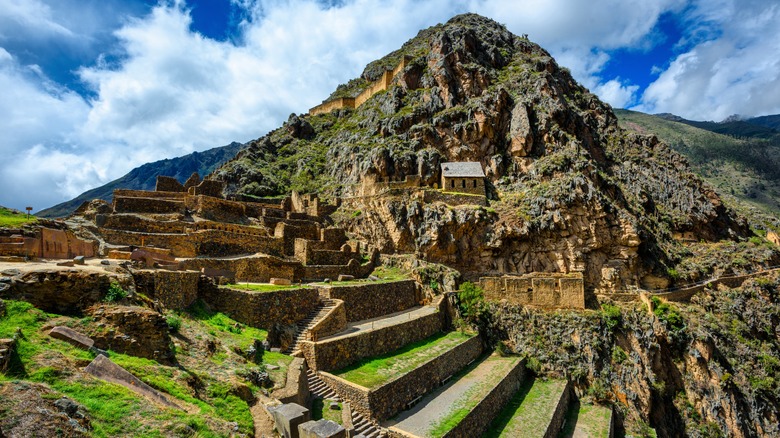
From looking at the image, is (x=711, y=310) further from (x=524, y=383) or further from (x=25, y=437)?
(x=25, y=437)

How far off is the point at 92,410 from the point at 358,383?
9.36 m

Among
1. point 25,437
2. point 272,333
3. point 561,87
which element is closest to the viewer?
point 25,437

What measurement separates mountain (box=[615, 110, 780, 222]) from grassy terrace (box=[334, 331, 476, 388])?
302 feet

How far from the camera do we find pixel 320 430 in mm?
7230

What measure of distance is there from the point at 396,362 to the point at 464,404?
126 inches

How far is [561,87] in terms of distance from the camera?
4931cm

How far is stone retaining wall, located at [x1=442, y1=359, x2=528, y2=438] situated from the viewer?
14620 mm

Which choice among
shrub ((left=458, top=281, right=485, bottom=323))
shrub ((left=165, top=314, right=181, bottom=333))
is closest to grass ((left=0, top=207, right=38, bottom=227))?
shrub ((left=165, top=314, right=181, bottom=333))

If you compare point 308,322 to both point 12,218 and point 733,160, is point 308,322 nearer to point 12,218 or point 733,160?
point 12,218

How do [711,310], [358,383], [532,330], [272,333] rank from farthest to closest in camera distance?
[711,310] < [532,330] < [272,333] < [358,383]

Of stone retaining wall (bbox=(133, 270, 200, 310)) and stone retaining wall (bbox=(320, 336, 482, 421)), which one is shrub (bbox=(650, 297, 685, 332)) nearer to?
stone retaining wall (bbox=(320, 336, 482, 421))

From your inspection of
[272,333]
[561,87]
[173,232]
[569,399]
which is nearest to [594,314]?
[569,399]

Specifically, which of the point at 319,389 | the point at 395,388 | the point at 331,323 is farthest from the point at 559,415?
the point at 319,389

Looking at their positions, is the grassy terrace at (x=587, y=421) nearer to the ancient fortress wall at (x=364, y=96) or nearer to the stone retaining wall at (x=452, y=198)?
the stone retaining wall at (x=452, y=198)
